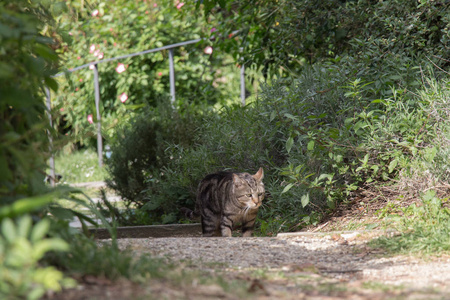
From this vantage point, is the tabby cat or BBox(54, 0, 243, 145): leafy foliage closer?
the tabby cat

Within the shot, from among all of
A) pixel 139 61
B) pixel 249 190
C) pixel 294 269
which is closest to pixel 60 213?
pixel 294 269

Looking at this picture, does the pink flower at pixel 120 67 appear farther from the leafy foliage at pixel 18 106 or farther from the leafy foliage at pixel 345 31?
the leafy foliage at pixel 18 106

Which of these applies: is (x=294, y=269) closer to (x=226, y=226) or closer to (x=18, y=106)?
(x=18, y=106)

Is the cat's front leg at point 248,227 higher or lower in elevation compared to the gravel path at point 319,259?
lower

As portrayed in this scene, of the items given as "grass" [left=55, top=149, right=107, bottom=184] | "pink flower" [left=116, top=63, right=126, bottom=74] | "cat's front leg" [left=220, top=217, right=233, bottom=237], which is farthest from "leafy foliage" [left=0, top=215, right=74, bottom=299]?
"grass" [left=55, top=149, right=107, bottom=184]

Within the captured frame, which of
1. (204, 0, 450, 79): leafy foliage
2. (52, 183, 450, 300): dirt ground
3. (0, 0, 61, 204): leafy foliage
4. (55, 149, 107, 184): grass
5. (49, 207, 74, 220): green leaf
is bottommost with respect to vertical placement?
(55, 149, 107, 184): grass

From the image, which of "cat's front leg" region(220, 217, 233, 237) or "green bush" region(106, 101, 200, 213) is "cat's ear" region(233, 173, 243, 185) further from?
"green bush" region(106, 101, 200, 213)

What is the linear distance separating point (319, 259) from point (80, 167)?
984 cm

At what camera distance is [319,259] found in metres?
3.62

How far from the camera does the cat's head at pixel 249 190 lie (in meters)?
5.02

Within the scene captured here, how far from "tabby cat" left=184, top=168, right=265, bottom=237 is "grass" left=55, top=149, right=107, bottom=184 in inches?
251

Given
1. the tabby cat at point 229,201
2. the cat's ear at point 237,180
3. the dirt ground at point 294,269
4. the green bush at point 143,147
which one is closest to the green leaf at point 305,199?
the dirt ground at point 294,269

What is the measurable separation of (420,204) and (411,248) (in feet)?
3.04

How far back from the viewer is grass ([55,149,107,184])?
38.7 ft
